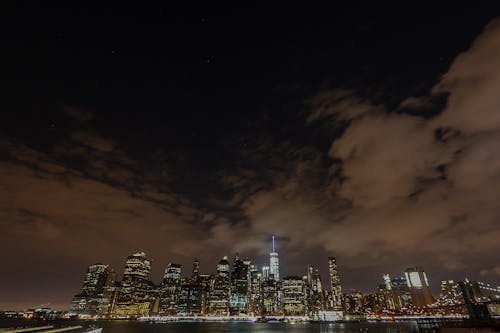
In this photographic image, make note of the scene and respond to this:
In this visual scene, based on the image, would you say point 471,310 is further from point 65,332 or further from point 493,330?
point 65,332

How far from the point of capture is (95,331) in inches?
1623

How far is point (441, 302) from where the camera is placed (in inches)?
6319

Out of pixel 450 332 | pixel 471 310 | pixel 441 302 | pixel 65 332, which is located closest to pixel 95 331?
pixel 65 332

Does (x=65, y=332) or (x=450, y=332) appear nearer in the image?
(x=65, y=332)

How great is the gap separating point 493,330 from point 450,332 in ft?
18.6

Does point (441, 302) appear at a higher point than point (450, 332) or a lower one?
higher

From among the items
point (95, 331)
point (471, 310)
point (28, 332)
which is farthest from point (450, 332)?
point (28, 332)

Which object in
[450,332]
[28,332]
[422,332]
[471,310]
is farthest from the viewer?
[471,310]

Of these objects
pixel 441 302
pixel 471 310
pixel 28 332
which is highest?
pixel 441 302

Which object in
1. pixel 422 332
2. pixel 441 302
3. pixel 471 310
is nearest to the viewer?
pixel 422 332

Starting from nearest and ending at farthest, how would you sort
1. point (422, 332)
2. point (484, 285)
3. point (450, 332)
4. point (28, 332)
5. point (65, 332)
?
point (28, 332)
point (65, 332)
point (450, 332)
point (422, 332)
point (484, 285)

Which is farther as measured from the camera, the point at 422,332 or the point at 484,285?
the point at 484,285

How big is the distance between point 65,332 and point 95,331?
963 cm

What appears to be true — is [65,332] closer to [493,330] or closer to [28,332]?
[28,332]
